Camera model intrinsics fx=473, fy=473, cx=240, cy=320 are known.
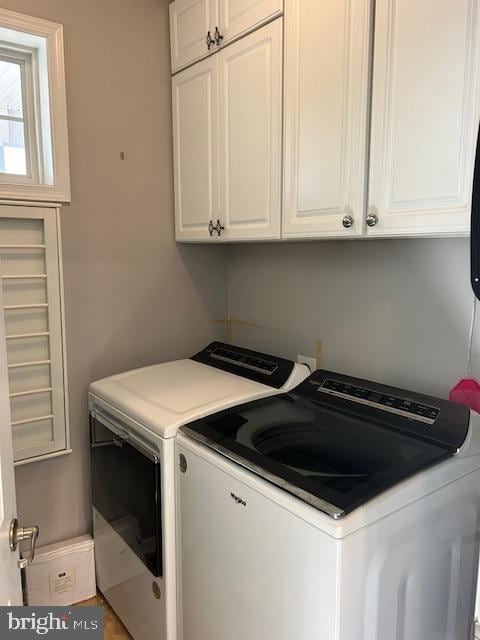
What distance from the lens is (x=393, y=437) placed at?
1301mm

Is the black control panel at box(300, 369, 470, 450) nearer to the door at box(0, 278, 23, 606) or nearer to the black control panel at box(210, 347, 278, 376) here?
the black control panel at box(210, 347, 278, 376)

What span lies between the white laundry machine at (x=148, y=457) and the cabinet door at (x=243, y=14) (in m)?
1.19

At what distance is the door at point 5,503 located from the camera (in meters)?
0.88

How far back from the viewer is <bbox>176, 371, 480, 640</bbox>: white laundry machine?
101cm

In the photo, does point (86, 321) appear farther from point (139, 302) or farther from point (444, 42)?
point (444, 42)


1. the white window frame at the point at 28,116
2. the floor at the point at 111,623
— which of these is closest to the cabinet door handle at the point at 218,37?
the white window frame at the point at 28,116

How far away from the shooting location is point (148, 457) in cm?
154

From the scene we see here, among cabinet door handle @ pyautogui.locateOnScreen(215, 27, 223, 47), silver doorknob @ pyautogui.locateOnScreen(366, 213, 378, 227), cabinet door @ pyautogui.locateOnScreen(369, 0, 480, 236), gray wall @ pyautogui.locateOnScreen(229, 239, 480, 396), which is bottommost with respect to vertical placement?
gray wall @ pyautogui.locateOnScreen(229, 239, 480, 396)

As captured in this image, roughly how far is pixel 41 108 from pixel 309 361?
58.3 inches

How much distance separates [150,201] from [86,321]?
0.60 metres

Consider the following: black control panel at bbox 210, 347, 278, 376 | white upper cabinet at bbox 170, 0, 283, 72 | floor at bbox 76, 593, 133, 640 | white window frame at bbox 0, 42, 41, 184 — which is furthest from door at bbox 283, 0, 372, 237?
floor at bbox 76, 593, 133, 640

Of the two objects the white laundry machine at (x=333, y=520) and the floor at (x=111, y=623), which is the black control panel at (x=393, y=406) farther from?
the floor at (x=111, y=623)
